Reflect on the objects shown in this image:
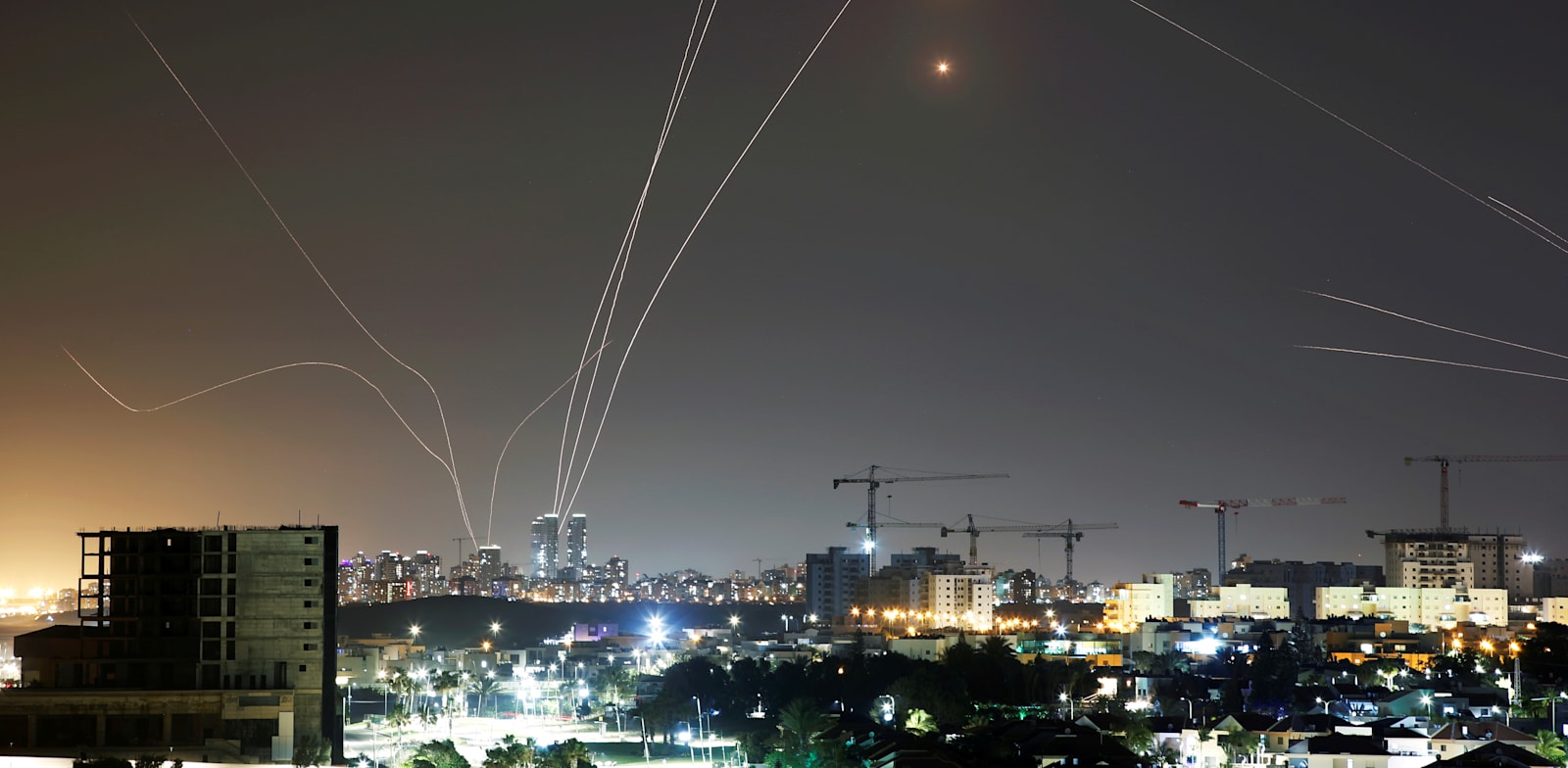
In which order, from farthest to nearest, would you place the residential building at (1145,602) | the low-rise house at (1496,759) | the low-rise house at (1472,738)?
1. the residential building at (1145,602)
2. the low-rise house at (1472,738)
3. the low-rise house at (1496,759)

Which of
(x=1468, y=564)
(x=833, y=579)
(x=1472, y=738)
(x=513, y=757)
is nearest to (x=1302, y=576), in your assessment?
(x=1468, y=564)

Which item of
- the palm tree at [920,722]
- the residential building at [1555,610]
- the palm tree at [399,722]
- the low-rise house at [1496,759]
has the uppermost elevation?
the residential building at [1555,610]

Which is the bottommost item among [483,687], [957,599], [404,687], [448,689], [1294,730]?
[483,687]

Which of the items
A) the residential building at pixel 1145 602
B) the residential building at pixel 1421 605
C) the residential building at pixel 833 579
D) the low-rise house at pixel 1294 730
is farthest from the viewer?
the residential building at pixel 833 579

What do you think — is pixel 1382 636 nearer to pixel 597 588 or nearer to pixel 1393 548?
pixel 1393 548

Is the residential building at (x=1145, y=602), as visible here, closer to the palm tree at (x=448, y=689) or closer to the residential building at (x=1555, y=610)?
the residential building at (x=1555, y=610)

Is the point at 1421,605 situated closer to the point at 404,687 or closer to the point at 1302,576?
the point at 1302,576

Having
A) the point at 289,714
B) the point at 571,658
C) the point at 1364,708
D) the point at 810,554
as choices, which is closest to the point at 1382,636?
the point at 1364,708

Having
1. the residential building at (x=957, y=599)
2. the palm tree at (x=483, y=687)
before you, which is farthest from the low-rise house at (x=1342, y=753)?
the residential building at (x=957, y=599)

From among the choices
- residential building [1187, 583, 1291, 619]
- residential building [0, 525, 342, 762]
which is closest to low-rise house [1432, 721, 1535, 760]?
residential building [0, 525, 342, 762]

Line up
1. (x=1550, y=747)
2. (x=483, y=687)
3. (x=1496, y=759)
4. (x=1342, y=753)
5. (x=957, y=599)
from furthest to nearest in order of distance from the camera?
(x=957, y=599) < (x=483, y=687) < (x=1342, y=753) < (x=1550, y=747) < (x=1496, y=759)
